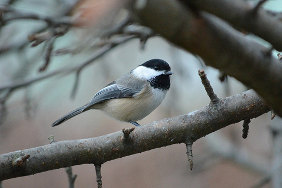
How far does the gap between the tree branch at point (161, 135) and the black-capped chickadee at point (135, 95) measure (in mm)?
1368

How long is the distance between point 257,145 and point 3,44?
299cm

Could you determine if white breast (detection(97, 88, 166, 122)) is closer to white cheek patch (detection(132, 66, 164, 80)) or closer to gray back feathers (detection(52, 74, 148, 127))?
gray back feathers (detection(52, 74, 148, 127))

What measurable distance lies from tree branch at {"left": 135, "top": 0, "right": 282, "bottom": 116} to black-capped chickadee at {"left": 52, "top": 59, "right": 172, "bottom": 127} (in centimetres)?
233

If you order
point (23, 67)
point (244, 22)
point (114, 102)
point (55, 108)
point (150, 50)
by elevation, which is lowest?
point (55, 108)

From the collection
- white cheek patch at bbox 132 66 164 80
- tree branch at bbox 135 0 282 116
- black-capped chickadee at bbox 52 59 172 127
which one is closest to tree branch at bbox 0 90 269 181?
tree branch at bbox 135 0 282 116

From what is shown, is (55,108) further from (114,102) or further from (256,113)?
(256,113)

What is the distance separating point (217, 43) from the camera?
0.79 m

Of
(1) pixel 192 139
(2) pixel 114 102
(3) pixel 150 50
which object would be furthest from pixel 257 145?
(1) pixel 192 139

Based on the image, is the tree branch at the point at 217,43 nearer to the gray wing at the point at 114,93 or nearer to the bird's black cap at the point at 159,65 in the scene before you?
the gray wing at the point at 114,93

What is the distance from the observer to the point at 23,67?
3041 millimetres

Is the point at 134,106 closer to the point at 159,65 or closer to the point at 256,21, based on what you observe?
the point at 159,65

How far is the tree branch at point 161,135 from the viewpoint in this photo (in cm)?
173

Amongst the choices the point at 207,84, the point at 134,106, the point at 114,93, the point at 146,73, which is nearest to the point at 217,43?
the point at 207,84

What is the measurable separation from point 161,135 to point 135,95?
1.47m
